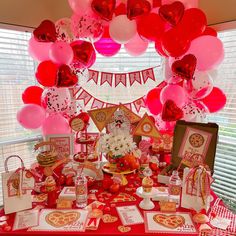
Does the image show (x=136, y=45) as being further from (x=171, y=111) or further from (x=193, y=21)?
(x=171, y=111)

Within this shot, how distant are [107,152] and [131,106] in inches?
44.4

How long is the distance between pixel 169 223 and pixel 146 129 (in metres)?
0.71

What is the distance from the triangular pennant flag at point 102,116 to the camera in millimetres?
1820

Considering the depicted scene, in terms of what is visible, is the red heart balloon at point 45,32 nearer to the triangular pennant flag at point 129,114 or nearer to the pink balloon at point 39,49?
the pink balloon at point 39,49

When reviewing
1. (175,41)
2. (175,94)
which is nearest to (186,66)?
(175,41)

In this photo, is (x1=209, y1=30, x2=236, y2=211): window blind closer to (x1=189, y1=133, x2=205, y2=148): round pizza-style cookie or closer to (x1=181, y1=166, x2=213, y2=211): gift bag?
(x1=189, y1=133, x2=205, y2=148): round pizza-style cookie

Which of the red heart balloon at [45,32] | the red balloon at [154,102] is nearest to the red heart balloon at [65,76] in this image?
the red heart balloon at [45,32]

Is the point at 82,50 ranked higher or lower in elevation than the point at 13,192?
higher

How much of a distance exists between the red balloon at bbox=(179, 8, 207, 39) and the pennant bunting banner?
857 mm

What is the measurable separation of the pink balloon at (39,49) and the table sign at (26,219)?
137 centimetres

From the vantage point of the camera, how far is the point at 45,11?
2.69 meters

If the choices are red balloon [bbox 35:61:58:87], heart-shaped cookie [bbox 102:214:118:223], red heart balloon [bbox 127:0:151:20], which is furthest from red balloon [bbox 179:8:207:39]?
heart-shaped cookie [bbox 102:214:118:223]

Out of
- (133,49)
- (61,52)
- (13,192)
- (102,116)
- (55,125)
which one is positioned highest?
(133,49)

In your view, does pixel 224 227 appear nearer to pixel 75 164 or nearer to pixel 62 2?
pixel 75 164
